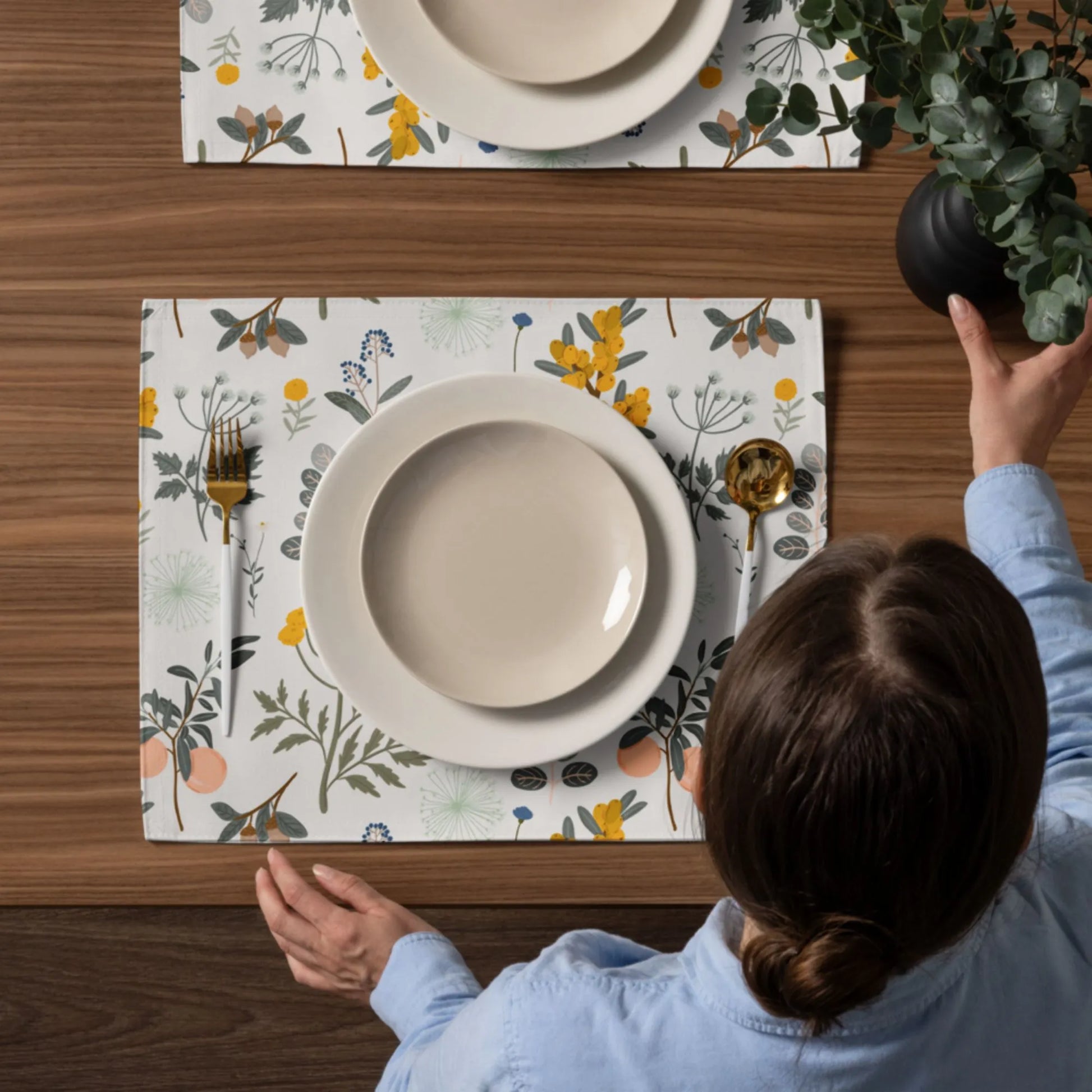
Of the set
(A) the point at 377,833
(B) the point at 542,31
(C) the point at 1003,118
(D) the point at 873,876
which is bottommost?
(A) the point at 377,833

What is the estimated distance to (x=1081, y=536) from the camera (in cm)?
79

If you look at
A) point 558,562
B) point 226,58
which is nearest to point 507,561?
point 558,562

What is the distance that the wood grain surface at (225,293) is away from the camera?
29.5 inches

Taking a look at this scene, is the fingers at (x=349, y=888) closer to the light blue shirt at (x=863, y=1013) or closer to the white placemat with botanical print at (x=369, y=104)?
the light blue shirt at (x=863, y=1013)

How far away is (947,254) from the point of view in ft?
2.39

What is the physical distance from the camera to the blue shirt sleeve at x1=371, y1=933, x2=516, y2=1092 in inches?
22.8

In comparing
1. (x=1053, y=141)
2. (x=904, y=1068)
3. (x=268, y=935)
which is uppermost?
(x=1053, y=141)

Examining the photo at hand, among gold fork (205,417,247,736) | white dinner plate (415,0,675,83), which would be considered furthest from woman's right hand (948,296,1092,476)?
gold fork (205,417,247,736)

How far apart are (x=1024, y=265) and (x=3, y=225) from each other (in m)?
0.76

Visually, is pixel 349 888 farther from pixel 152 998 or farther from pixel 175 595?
pixel 152 998

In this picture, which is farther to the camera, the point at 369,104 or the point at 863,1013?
the point at 369,104

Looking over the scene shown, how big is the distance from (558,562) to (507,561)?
4 cm

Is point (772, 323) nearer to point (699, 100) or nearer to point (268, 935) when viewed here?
point (699, 100)

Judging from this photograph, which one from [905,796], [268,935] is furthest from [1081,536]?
[268,935]
